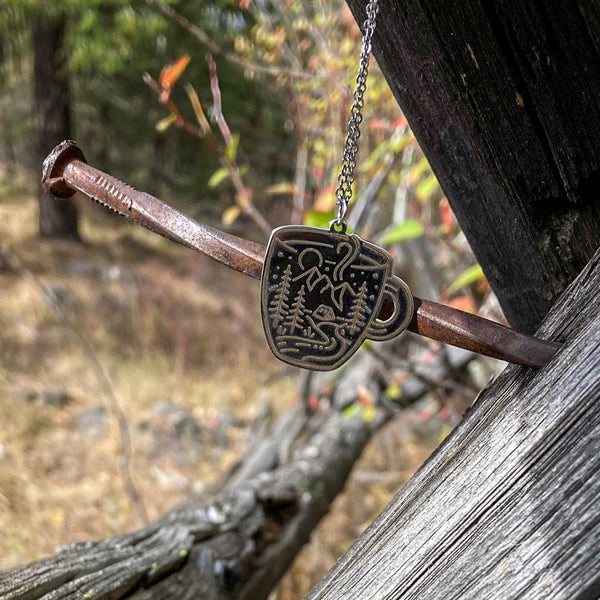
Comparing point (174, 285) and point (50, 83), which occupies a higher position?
point (50, 83)

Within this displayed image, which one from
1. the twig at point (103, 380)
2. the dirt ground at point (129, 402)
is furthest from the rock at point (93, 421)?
the twig at point (103, 380)

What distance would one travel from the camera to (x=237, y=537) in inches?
62.2

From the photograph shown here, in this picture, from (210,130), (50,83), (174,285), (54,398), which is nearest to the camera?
(210,130)

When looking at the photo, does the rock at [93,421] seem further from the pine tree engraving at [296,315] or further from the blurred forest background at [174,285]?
the pine tree engraving at [296,315]

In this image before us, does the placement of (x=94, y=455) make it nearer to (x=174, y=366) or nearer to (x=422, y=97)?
(x=174, y=366)

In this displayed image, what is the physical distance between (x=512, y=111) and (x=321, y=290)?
0.35 metres

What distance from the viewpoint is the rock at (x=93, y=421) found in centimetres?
436

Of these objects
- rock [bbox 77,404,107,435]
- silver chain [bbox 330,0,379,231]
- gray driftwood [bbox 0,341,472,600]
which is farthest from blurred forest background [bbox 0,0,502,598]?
silver chain [bbox 330,0,379,231]

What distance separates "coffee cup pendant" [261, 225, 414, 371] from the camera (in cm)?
73

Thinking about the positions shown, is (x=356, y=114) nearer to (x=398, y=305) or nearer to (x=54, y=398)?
(x=398, y=305)

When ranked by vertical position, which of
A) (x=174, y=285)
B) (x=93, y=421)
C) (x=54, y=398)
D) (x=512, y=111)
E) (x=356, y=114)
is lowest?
(x=512, y=111)

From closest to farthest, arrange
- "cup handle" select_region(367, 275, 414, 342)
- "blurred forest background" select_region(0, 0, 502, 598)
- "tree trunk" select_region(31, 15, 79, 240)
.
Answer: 1. "cup handle" select_region(367, 275, 414, 342)
2. "blurred forest background" select_region(0, 0, 502, 598)
3. "tree trunk" select_region(31, 15, 79, 240)

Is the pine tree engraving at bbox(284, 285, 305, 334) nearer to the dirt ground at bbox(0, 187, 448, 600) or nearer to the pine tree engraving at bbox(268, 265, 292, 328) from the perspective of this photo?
the pine tree engraving at bbox(268, 265, 292, 328)

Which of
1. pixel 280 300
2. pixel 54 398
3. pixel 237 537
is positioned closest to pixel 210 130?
pixel 237 537
